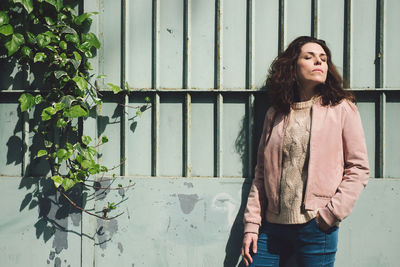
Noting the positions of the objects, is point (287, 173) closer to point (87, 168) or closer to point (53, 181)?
point (87, 168)

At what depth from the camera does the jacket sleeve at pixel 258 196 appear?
2.49 metres

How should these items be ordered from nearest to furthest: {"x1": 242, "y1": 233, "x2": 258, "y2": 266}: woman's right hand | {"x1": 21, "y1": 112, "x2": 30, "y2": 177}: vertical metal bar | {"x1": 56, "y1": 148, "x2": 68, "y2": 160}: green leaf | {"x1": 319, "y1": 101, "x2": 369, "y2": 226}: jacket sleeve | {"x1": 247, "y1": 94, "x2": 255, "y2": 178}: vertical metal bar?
{"x1": 319, "y1": 101, "x2": 369, "y2": 226}: jacket sleeve → {"x1": 242, "y1": 233, "x2": 258, "y2": 266}: woman's right hand → {"x1": 56, "y1": 148, "x2": 68, "y2": 160}: green leaf → {"x1": 247, "y1": 94, "x2": 255, "y2": 178}: vertical metal bar → {"x1": 21, "y1": 112, "x2": 30, "y2": 177}: vertical metal bar

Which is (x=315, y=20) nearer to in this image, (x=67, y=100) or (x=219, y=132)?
(x=219, y=132)

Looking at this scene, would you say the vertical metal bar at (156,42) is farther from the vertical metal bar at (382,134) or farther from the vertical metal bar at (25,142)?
the vertical metal bar at (382,134)

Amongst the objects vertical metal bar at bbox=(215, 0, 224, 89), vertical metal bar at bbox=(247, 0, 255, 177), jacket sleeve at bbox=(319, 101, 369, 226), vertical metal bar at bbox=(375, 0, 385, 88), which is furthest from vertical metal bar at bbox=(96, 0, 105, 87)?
A: vertical metal bar at bbox=(375, 0, 385, 88)

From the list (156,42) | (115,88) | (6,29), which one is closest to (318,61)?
(156,42)

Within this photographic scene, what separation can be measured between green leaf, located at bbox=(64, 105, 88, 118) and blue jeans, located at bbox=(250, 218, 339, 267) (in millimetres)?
1412

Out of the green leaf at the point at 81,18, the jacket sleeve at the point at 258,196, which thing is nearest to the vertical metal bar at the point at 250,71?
the jacket sleeve at the point at 258,196

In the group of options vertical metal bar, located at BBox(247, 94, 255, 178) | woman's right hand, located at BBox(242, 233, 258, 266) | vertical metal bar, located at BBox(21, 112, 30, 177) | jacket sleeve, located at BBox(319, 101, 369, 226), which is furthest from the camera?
vertical metal bar, located at BBox(21, 112, 30, 177)

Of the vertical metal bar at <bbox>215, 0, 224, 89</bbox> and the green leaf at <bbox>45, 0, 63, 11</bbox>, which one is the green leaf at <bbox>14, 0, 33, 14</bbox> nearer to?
the green leaf at <bbox>45, 0, 63, 11</bbox>

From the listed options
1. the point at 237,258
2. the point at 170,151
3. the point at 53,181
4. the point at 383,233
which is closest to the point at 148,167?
the point at 170,151

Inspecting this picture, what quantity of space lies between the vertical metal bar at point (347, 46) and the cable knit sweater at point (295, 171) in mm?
475

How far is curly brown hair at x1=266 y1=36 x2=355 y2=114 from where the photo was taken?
246cm

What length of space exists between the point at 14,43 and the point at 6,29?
10 centimetres
